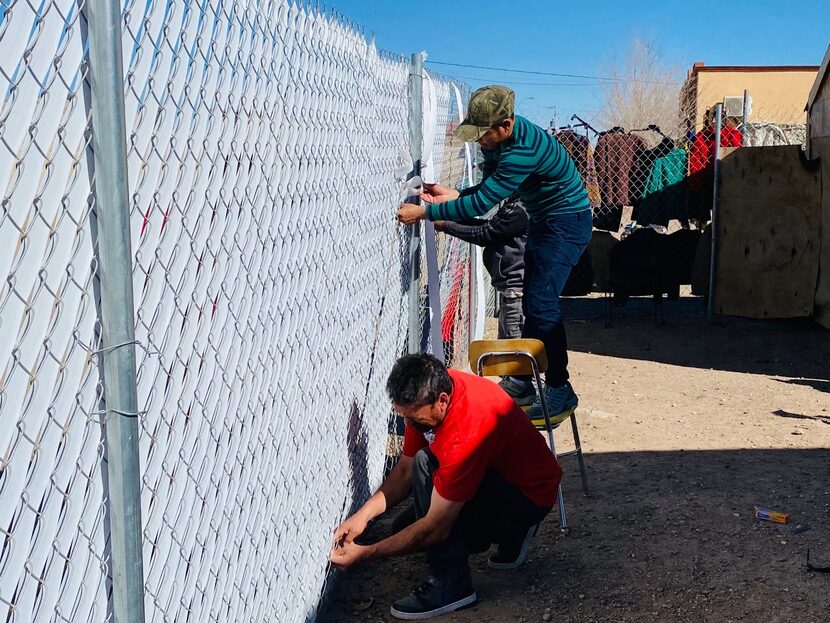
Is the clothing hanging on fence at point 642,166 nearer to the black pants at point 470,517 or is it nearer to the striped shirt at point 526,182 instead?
the striped shirt at point 526,182

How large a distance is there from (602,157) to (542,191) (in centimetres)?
596

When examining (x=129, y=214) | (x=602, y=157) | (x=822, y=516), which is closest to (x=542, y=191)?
(x=822, y=516)

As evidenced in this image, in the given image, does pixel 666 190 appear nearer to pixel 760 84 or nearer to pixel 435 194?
pixel 435 194

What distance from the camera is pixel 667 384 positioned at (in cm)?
753

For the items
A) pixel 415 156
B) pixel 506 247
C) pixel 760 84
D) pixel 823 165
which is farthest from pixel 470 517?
pixel 760 84

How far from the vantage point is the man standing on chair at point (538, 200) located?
15.1 feet

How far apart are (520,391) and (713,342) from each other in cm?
454

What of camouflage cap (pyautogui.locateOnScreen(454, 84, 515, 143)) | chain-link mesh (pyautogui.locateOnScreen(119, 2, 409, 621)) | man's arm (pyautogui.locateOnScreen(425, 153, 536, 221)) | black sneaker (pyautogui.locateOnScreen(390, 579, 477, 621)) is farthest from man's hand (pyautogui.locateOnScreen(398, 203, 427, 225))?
black sneaker (pyautogui.locateOnScreen(390, 579, 477, 621))

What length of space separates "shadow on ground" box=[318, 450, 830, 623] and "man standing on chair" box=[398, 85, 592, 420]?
2.21 ft

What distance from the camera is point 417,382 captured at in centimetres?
333

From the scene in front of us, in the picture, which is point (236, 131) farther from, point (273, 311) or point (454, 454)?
point (454, 454)

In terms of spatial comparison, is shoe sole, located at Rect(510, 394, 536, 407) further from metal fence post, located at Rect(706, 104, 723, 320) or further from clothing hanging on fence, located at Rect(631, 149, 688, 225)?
clothing hanging on fence, located at Rect(631, 149, 688, 225)

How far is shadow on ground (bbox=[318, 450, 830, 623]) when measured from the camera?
3.66 metres

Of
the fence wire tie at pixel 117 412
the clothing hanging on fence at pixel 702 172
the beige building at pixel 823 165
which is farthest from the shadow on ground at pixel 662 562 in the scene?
the clothing hanging on fence at pixel 702 172
